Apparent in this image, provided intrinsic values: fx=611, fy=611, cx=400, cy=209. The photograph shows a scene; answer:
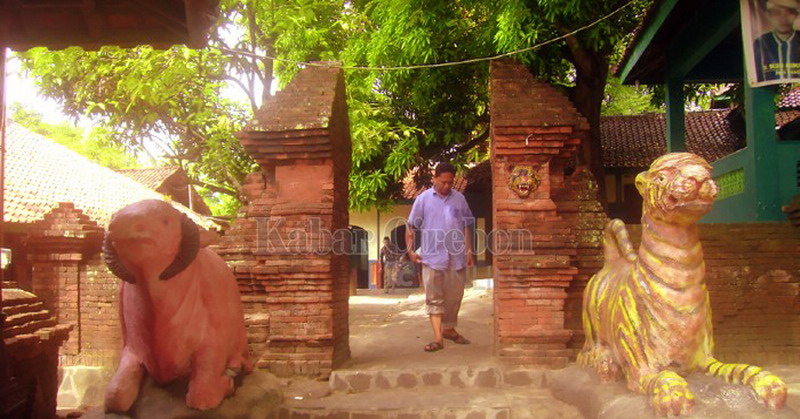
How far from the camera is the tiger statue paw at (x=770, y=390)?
2973 millimetres

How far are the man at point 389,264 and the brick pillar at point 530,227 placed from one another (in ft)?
36.7

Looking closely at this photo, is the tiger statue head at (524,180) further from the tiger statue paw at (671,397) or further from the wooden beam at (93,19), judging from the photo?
the wooden beam at (93,19)

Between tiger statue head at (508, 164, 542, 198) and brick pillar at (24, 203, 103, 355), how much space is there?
17.5ft

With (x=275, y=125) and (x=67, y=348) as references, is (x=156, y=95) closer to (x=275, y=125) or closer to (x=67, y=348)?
(x=67, y=348)

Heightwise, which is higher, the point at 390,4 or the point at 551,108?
the point at 390,4

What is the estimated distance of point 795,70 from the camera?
21.7 feet

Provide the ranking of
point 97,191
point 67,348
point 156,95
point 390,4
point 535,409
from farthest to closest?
point 97,191 → point 156,95 → point 390,4 → point 67,348 → point 535,409

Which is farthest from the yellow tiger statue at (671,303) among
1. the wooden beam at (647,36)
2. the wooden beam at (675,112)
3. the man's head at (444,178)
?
the wooden beam at (675,112)

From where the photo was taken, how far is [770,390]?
2.99 m

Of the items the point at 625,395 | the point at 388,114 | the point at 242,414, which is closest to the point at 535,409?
the point at 625,395

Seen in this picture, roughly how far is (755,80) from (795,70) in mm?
391

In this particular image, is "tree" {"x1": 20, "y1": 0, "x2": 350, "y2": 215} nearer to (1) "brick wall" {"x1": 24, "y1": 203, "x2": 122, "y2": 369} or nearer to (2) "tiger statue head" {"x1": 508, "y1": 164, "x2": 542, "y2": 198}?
(1) "brick wall" {"x1": 24, "y1": 203, "x2": 122, "y2": 369}

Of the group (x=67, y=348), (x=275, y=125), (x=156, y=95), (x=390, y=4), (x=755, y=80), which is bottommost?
(x=67, y=348)

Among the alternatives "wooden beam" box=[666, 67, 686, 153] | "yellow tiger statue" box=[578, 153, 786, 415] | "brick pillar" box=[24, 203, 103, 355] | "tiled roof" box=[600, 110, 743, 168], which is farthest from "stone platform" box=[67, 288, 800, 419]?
"tiled roof" box=[600, 110, 743, 168]
